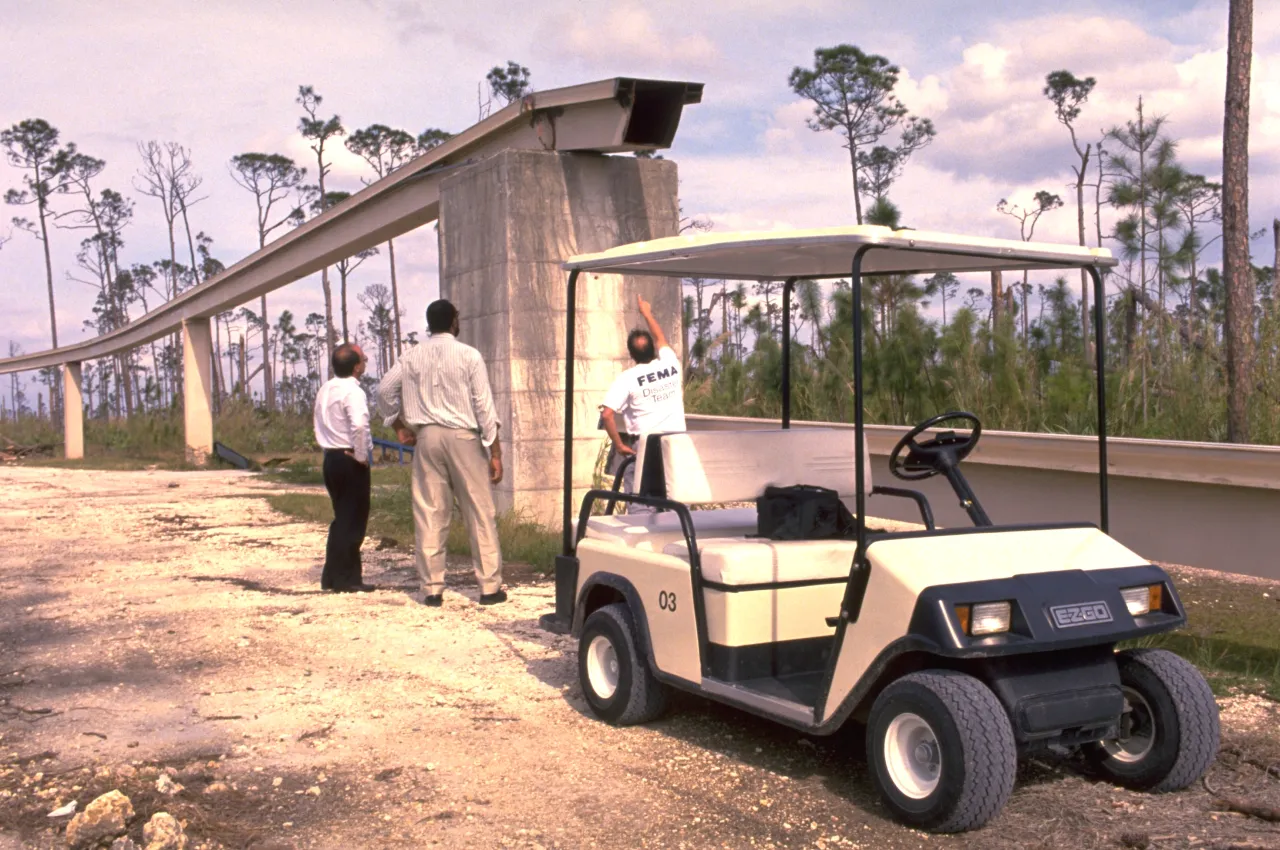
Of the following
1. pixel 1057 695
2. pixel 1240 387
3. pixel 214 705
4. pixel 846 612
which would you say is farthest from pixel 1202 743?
pixel 1240 387

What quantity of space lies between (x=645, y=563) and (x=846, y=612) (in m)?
1.19

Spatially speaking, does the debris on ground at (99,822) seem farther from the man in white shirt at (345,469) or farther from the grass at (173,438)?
the grass at (173,438)

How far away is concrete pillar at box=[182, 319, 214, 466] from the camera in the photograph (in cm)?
2284

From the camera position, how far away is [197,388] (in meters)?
23.5

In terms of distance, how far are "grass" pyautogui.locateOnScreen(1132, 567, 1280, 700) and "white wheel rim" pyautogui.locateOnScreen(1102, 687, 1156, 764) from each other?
1.54 meters

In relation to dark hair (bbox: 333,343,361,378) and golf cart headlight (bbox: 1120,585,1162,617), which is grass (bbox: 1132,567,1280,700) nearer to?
golf cart headlight (bbox: 1120,585,1162,617)

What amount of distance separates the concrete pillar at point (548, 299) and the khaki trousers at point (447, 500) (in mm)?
2595

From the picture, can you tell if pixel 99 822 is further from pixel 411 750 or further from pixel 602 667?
pixel 602 667

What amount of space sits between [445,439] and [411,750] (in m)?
3.27

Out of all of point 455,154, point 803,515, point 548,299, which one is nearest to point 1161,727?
point 803,515

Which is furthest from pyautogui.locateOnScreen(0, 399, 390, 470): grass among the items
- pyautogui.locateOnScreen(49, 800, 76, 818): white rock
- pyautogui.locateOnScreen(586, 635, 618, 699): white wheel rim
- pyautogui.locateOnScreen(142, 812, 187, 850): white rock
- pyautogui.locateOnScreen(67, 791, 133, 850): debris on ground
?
pyautogui.locateOnScreen(142, 812, 187, 850): white rock

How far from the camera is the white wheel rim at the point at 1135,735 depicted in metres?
4.46

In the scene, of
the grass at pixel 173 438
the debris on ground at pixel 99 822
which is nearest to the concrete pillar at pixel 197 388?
the grass at pixel 173 438

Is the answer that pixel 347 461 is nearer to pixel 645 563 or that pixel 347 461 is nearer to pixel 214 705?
pixel 214 705
